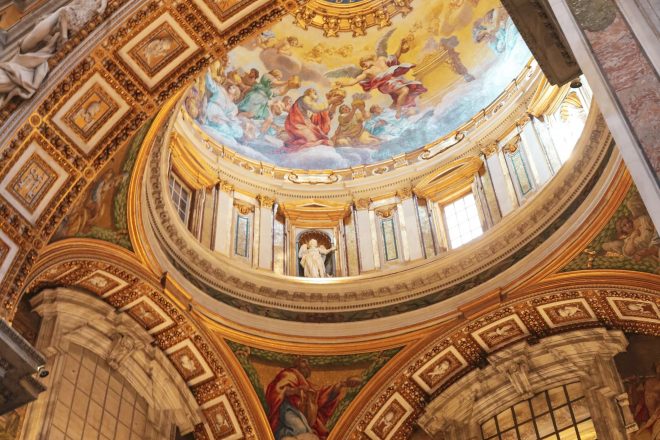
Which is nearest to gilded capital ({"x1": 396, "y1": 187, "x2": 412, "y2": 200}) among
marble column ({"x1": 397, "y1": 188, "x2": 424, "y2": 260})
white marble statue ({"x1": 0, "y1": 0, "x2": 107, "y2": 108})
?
marble column ({"x1": 397, "y1": 188, "x2": 424, "y2": 260})

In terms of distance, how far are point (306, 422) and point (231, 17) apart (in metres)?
7.59

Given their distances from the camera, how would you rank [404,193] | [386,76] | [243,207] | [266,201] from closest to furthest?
[243,207] < [266,201] < [404,193] < [386,76]

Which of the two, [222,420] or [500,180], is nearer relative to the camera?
[222,420]

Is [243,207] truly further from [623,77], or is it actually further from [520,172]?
[623,77]

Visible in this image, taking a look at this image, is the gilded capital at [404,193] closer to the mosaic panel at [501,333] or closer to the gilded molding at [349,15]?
the mosaic panel at [501,333]

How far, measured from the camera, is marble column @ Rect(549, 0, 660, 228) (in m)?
6.93

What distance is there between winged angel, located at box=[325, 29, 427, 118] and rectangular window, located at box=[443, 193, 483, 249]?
3.21 m

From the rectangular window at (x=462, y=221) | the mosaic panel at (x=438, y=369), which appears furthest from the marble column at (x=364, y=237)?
the mosaic panel at (x=438, y=369)

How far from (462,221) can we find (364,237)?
2.05 m

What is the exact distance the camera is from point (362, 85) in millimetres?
22188

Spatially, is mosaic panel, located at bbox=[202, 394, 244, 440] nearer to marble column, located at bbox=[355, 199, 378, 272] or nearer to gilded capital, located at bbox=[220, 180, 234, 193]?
marble column, located at bbox=[355, 199, 378, 272]

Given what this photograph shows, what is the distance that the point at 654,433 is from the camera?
50.9 ft

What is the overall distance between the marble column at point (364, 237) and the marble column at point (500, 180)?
2.73m

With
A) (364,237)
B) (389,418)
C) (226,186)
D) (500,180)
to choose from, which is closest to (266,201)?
(226,186)
